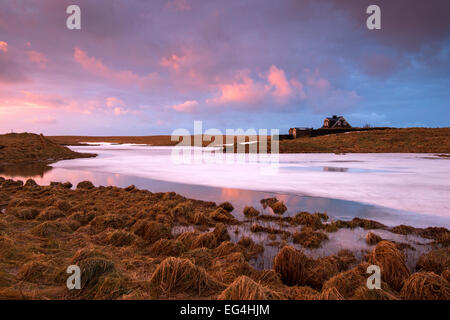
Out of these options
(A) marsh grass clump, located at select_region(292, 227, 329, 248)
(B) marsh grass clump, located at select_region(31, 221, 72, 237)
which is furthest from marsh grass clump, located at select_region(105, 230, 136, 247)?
(A) marsh grass clump, located at select_region(292, 227, 329, 248)

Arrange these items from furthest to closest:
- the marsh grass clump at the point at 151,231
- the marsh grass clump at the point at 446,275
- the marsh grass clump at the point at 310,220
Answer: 1. the marsh grass clump at the point at 310,220
2. the marsh grass clump at the point at 151,231
3. the marsh grass clump at the point at 446,275

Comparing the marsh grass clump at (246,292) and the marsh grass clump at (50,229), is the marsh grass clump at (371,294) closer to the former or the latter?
the marsh grass clump at (246,292)

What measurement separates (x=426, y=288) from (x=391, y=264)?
3.05 feet

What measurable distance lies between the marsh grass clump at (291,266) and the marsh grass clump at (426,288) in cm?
178

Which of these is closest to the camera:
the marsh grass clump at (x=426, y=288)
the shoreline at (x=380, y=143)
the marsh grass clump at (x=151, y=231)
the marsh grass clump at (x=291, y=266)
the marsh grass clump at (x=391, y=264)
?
the marsh grass clump at (x=426, y=288)

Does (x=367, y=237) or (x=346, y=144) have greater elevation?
(x=346, y=144)

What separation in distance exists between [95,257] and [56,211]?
18.8 ft

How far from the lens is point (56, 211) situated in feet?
31.3

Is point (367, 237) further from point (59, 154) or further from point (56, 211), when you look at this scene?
point (59, 154)

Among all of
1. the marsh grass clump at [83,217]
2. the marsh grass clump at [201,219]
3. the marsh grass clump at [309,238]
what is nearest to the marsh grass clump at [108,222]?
the marsh grass clump at [83,217]

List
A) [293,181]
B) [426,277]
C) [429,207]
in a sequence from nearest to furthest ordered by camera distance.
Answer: [426,277] → [429,207] → [293,181]

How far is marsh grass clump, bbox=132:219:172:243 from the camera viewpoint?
7584mm

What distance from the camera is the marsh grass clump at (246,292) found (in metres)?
3.85
